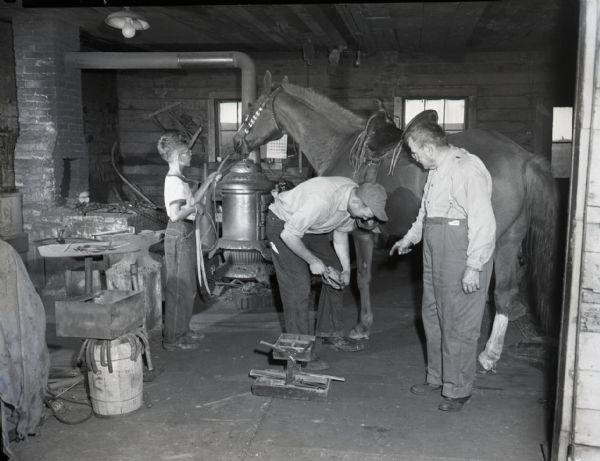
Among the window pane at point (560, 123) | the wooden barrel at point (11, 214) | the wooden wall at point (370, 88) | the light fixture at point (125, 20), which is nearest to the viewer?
the light fixture at point (125, 20)

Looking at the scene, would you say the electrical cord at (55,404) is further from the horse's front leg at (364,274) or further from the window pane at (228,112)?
the window pane at (228,112)

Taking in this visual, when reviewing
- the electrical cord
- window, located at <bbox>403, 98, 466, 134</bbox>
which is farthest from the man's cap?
window, located at <bbox>403, 98, 466, 134</bbox>

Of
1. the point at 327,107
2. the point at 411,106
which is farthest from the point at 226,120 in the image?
the point at 327,107

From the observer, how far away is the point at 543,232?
4500mm

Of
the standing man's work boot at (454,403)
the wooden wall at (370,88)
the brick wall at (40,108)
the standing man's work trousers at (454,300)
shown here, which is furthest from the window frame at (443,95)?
the standing man's work boot at (454,403)

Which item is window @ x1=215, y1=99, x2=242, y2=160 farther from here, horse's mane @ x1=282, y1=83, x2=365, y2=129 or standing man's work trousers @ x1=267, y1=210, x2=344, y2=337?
standing man's work trousers @ x1=267, y1=210, x2=344, y2=337

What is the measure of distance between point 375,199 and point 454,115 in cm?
687

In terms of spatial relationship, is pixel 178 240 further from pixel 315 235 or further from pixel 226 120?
pixel 226 120

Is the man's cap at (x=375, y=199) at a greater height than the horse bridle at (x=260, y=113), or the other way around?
the horse bridle at (x=260, y=113)

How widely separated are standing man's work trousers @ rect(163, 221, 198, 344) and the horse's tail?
2751mm

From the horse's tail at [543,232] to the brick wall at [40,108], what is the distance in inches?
225

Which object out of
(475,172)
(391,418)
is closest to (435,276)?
(475,172)

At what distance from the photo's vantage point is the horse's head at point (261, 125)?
600 centimetres

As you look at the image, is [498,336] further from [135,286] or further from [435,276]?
[135,286]
